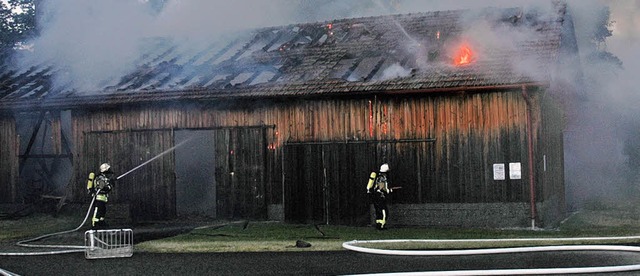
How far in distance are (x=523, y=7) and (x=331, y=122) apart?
6.07 meters

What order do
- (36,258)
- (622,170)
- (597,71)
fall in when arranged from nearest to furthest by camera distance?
(36,258), (597,71), (622,170)

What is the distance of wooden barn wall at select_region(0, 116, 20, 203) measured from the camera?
2217 cm

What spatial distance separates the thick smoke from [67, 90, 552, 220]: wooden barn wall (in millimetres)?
3078

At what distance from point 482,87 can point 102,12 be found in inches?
539

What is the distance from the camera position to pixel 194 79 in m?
20.5

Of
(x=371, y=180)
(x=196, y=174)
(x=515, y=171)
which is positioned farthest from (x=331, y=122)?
(x=196, y=174)

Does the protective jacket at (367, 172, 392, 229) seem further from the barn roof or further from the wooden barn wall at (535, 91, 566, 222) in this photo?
the wooden barn wall at (535, 91, 566, 222)

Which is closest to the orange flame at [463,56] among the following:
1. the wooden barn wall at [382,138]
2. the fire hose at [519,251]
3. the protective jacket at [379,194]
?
the wooden barn wall at [382,138]

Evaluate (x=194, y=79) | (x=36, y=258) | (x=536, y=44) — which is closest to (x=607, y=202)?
(x=536, y=44)

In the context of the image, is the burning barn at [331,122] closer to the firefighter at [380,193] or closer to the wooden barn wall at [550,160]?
the wooden barn wall at [550,160]

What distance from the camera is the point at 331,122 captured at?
741 inches

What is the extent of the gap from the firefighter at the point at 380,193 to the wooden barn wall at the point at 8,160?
34.6 ft

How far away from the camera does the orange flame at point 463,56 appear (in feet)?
60.7

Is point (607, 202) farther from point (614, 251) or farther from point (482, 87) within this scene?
point (614, 251)
